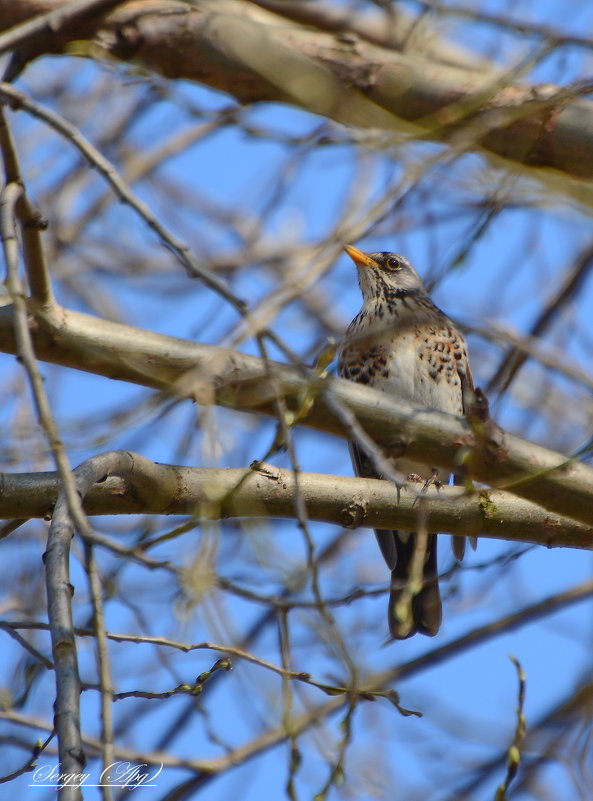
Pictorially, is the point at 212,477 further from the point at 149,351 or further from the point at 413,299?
the point at 413,299

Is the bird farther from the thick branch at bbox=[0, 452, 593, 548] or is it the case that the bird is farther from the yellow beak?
the thick branch at bbox=[0, 452, 593, 548]

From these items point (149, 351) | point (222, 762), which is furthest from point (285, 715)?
point (222, 762)

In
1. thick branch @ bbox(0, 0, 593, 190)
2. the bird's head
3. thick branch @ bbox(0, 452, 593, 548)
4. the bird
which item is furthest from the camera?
the bird's head

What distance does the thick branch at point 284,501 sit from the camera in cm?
310

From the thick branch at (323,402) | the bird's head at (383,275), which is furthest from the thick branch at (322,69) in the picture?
the bird's head at (383,275)

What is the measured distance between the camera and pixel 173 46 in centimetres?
440

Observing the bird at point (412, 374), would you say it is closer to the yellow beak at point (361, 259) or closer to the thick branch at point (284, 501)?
the yellow beak at point (361, 259)

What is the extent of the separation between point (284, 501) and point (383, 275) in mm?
3318

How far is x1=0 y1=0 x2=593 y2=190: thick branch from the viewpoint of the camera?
3.95 metres

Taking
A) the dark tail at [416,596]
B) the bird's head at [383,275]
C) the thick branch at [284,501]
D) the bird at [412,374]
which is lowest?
the thick branch at [284,501]

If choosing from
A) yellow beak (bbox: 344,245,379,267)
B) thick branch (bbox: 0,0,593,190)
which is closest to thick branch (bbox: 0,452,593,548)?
thick branch (bbox: 0,0,593,190)

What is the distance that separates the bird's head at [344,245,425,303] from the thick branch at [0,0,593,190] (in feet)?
6.37

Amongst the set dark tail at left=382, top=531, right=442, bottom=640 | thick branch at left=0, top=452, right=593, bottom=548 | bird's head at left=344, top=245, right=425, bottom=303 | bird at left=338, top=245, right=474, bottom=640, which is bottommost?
thick branch at left=0, top=452, right=593, bottom=548

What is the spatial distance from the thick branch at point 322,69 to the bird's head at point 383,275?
1941mm
